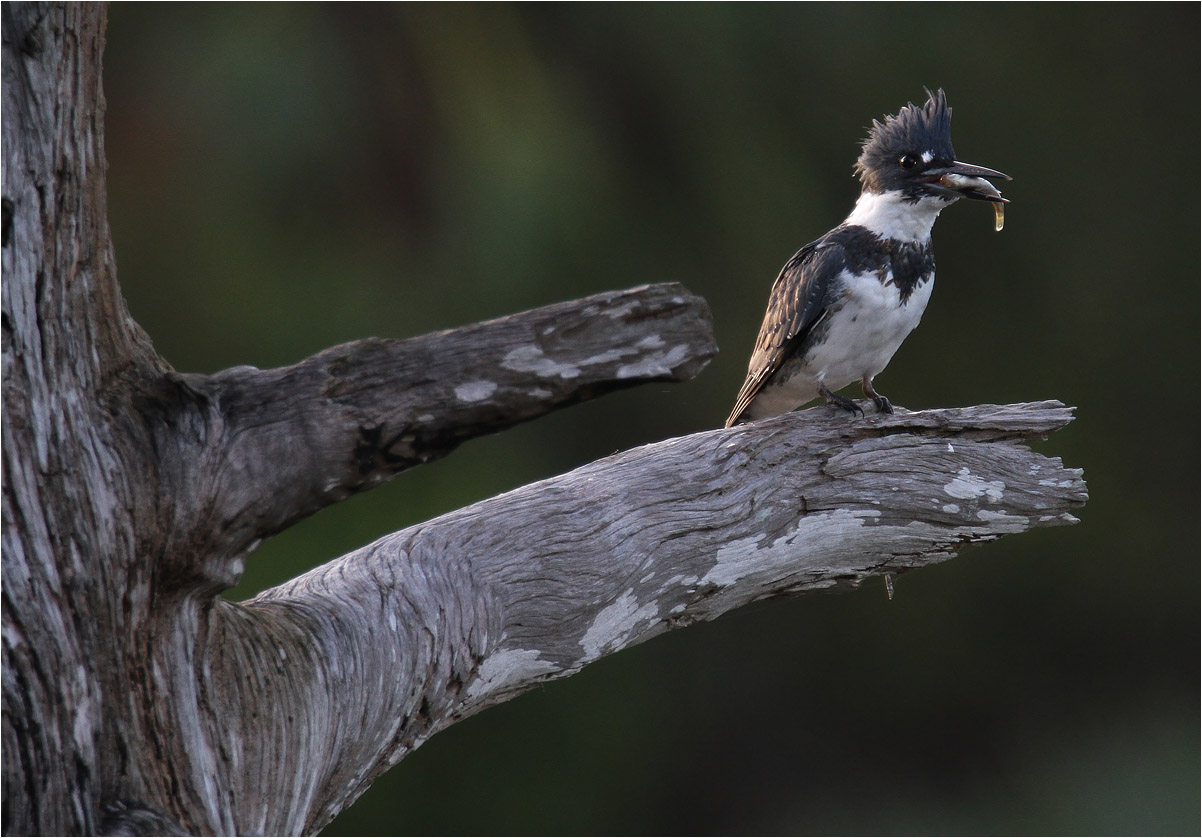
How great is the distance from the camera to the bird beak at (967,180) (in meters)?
2.64

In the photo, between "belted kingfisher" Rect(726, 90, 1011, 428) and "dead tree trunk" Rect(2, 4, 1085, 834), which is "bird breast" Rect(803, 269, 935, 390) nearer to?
"belted kingfisher" Rect(726, 90, 1011, 428)

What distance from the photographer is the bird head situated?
106 inches

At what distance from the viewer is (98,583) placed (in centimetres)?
146

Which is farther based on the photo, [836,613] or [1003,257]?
[836,613]

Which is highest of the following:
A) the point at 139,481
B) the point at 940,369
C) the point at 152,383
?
the point at 152,383

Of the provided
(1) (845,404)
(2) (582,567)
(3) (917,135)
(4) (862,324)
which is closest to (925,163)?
(3) (917,135)

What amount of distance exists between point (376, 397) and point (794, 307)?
1.54m

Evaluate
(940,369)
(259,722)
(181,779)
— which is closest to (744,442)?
(259,722)

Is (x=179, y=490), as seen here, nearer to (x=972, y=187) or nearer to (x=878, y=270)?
(x=878, y=270)

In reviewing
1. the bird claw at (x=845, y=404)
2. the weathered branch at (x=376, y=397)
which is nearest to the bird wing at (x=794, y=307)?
the bird claw at (x=845, y=404)

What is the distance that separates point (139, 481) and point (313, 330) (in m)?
3.77

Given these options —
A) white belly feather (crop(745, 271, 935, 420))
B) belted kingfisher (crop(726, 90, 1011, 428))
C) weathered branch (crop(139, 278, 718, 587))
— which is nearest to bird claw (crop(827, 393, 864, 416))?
belted kingfisher (crop(726, 90, 1011, 428))

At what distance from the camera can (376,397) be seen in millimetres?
1526

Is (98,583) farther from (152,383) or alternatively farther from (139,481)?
(152,383)
